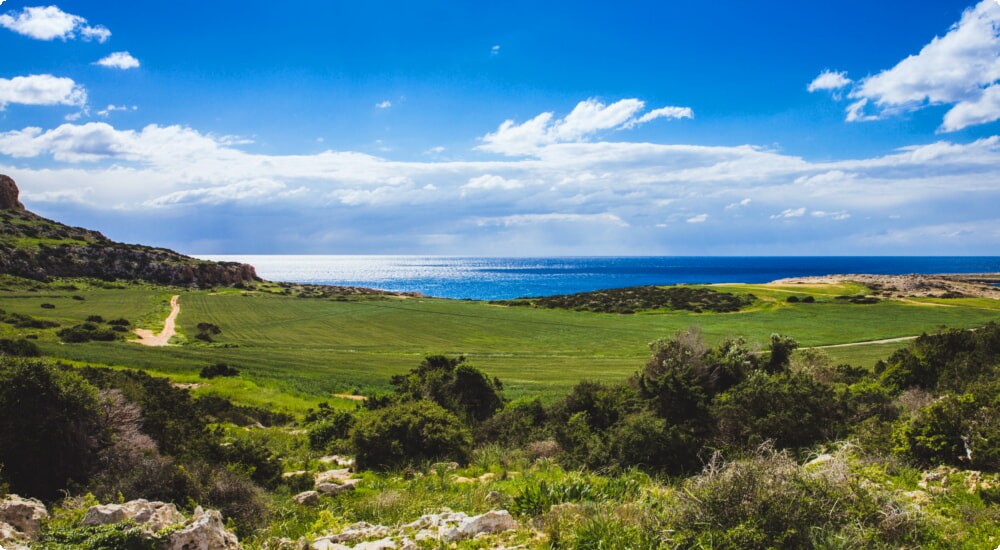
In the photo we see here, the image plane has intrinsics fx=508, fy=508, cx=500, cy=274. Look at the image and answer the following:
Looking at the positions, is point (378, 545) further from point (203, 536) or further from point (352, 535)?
point (203, 536)

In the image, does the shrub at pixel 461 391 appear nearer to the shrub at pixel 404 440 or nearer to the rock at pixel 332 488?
the shrub at pixel 404 440

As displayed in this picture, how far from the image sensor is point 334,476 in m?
14.5

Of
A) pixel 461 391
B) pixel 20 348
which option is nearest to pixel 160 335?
pixel 20 348

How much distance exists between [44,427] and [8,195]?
20536 cm

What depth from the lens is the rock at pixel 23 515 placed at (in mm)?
A: 7461

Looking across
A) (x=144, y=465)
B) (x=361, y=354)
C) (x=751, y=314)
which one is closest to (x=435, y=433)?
(x=144, y=465)

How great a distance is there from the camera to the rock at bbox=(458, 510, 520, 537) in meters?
8.12

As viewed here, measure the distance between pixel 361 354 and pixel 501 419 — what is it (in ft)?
114

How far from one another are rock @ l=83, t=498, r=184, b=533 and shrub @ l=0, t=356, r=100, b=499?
3826 millimetres

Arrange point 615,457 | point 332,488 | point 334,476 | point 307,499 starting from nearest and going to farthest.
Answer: point 307,499 < point 332,488 < point 334,476 < point 615,457

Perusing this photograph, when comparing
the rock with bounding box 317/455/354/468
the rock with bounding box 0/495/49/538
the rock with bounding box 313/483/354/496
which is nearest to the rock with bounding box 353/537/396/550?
the rock with bounding box 0/495/49/538

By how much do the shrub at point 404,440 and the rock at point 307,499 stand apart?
3.73 metres

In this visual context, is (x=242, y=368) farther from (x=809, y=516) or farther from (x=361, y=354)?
(x=809, y=516)

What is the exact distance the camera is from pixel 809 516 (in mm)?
6969
